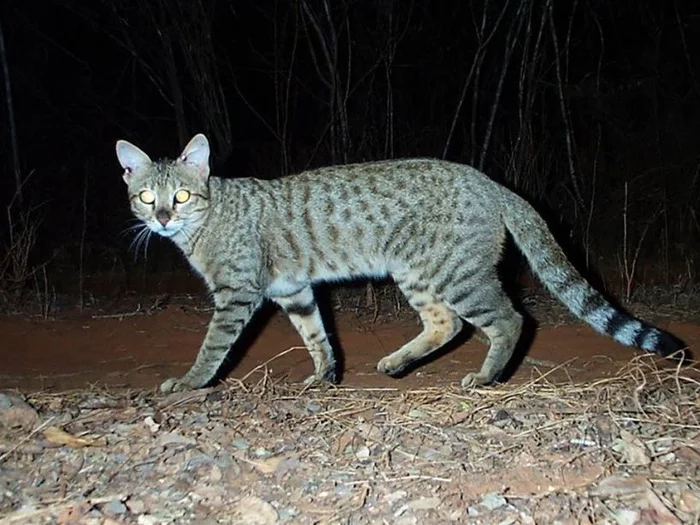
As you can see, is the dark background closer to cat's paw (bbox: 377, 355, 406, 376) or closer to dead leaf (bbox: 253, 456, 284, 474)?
cat's paw (bbox: 377, 355, 406, 376)

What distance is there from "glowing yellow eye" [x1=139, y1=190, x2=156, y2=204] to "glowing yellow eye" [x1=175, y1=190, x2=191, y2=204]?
151 mm

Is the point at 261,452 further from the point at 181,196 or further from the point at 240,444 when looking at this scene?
the point at 181,196

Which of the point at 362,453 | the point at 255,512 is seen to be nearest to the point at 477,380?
the point at 362,453

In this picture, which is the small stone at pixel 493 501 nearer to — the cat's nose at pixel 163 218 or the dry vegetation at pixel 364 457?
the dry vegetation at pixel 364 457

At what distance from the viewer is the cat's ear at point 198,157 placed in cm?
516

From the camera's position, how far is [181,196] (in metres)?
5.08

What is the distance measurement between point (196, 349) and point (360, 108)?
164 inches

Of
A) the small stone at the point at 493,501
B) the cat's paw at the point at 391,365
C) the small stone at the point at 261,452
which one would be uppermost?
the small stone at the point at 493,501

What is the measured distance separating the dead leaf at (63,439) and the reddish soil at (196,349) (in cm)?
207

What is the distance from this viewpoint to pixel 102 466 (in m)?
2.95

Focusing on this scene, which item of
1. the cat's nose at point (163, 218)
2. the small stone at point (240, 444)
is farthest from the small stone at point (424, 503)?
the cat's nose at point (163, 218)

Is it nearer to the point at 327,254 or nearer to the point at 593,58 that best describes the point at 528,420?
the point at 327,254

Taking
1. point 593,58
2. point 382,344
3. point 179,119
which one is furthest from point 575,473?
point 593,58

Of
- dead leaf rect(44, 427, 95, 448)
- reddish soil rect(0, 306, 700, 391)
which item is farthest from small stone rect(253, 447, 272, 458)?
reddish soil rect(0, 306, 700, 391)
